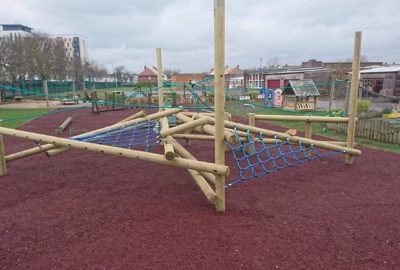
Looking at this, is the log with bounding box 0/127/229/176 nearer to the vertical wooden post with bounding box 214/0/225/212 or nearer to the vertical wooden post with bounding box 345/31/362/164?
the vertical wooden post with bounding box 214/0/225/212

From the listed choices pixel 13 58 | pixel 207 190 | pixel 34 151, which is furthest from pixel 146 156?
pixel 13 58

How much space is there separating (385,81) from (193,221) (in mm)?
26290

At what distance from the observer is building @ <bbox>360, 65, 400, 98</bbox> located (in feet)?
74.8

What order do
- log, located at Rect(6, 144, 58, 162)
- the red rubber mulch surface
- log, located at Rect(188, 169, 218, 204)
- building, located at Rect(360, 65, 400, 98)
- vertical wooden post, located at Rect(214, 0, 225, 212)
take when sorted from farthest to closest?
building, located at Rect(360, 65, 400, 98)
log, located at Rect(6, 144, 58, 162)
log, located at Rect(188, 169, 218, 204)
vertical wooden post, located at Rect(214, 0, 225, 212)
the red rubber mulch surface

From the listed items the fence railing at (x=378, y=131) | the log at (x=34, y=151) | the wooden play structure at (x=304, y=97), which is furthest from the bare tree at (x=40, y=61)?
the fence railing at (x=378, y=131)

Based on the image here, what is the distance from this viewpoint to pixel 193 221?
3.12 metres

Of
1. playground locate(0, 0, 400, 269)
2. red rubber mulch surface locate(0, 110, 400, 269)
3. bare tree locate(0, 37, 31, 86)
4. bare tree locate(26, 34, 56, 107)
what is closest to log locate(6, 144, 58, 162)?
playground locate(0, 0, 400, 269)

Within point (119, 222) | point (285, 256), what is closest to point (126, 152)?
point (119, 222)

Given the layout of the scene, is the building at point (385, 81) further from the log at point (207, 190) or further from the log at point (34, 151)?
the log at point (34, 151)

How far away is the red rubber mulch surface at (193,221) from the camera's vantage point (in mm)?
2484

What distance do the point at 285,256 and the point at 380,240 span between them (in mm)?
1003

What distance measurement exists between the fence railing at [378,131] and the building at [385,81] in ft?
53.5

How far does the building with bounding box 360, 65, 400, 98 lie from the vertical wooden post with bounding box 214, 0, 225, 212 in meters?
22.4

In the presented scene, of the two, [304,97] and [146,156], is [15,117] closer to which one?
[146,156]
